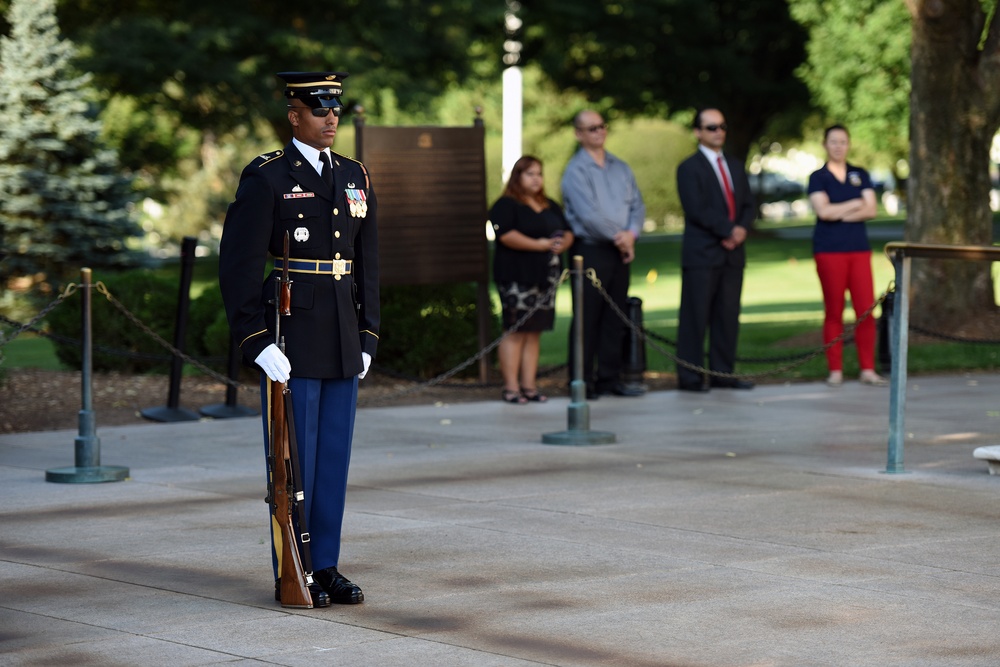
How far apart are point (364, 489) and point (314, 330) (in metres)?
3.12

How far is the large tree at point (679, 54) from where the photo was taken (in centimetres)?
4141

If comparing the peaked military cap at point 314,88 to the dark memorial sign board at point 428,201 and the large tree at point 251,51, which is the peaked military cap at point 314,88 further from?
the large tree at point 251,51

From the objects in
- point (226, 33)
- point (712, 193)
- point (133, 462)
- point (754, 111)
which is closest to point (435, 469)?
point (133, 462)

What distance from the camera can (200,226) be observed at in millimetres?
48031

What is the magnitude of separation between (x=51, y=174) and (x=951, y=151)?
14.3 meters

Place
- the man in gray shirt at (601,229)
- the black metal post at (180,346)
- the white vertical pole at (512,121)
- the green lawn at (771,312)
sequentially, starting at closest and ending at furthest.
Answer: the black metal post at (180,346)
the man in gray shirt at (601,229)
the green lawn at (771,312)
the white vertical pole at (512,121)

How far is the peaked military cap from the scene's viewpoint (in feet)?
21.7

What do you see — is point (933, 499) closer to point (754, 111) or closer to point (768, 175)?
point (754, 111)

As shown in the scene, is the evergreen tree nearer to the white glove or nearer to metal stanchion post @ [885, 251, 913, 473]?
metal stanchion post @ [885, 251, 913, 473]

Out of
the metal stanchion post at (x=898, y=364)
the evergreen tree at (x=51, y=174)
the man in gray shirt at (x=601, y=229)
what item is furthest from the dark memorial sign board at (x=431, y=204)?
the evergreen tree at (x=51, y=174)

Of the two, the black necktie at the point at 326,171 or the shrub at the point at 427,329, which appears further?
the shrub at the point at 427,329

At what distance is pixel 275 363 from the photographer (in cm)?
647

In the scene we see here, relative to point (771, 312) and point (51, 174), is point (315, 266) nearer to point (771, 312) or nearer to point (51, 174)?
point (771, 312)

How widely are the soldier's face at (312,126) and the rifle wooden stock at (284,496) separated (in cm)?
99
